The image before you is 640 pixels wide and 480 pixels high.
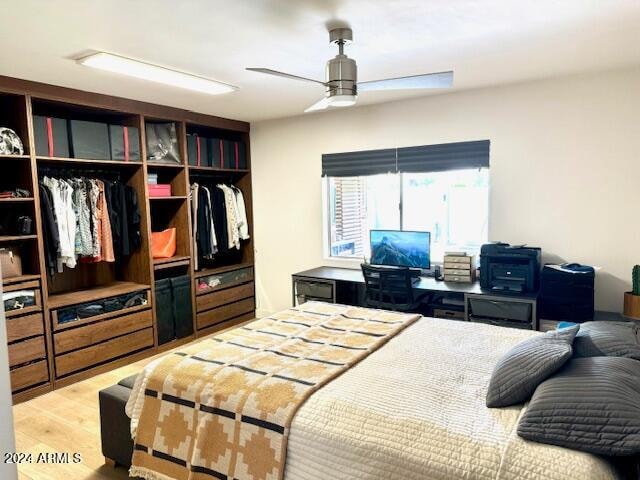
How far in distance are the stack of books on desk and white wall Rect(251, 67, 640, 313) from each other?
1.11 ft

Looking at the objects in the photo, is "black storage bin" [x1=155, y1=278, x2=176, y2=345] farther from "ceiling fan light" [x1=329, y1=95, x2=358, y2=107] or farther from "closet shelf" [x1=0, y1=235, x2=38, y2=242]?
"ceiling fan light" [x1=329, y1=95, x2=358, y2=107]

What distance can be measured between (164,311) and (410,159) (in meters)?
2.77

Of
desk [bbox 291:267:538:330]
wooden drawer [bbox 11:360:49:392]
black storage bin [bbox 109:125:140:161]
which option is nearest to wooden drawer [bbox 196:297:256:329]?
desk [bbox 291:267:538:330]

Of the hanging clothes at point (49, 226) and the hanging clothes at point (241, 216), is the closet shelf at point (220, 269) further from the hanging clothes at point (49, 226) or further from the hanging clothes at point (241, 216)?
the hanging clothes at point (49, 226)

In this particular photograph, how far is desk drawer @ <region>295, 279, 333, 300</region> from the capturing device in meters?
4.11

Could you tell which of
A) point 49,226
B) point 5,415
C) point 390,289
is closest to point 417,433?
point 5,415

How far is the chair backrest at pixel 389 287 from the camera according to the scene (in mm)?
3584

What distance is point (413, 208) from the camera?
4332 mm

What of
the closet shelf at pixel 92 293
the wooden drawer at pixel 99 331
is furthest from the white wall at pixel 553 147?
the wooden drawer at pixel 99 331

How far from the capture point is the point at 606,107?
333cm

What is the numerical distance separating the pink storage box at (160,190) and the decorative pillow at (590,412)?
367 cm

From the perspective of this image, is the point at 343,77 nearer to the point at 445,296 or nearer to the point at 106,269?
the point at 445,296

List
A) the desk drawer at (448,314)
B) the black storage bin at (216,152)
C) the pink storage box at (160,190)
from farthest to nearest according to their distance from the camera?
the black storage bin at (216,152) → the pink storage box at (160,190) → the desk drawer at (448,314)

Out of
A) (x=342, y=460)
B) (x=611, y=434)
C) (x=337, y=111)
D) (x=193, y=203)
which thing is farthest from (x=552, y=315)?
(x=193, y=203)
